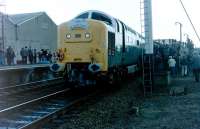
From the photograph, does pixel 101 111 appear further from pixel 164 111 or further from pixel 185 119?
pixel 185 119

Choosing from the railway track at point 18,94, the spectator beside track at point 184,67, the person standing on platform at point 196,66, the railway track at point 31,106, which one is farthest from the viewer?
the spectator beside track at point 184,67

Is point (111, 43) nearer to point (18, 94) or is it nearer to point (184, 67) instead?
point (18, 94)

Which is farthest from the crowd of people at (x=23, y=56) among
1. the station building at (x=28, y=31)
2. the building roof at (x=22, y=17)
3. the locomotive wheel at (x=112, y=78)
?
the building roof at (x=22, y=17)

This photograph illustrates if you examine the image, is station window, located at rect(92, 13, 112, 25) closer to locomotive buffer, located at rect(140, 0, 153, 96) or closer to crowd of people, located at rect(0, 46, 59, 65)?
locomotive buffer, located at rect(140, 0, 153, 96)

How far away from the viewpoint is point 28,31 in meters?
64.4

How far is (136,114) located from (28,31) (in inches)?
2116

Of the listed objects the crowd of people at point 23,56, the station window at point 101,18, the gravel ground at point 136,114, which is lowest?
the gravel ground at point 136,114

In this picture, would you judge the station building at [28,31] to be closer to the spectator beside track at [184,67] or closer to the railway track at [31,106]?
the spectator beside track at [184,67]

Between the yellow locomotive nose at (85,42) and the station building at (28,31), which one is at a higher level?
the station building at (28,31)

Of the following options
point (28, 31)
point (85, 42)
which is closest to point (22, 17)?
point (28, 31)

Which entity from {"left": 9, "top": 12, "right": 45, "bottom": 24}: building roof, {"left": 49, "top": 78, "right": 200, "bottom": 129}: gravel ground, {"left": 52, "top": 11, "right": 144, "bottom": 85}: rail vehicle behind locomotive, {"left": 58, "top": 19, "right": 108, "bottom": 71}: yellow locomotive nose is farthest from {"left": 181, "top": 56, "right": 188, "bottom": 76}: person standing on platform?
{"left": 9, "top": 12, "right": 45, "bottom": 24}: building roof

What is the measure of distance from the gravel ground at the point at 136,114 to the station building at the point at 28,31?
40897 millimetres

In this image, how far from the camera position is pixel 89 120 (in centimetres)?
1170

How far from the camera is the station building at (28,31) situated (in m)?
59.1
